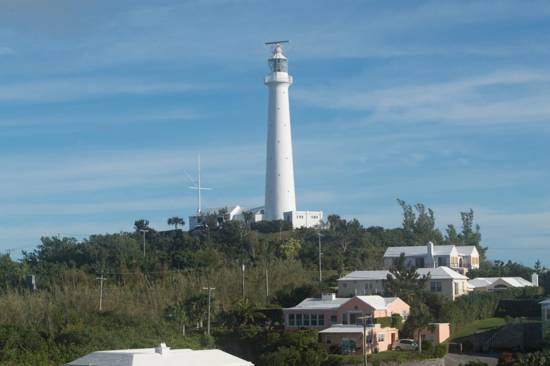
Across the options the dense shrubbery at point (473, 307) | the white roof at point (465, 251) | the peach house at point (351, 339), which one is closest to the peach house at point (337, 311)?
the peach house at point (351, 339)

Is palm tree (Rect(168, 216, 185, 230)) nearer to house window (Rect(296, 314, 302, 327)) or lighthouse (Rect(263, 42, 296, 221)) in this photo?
lighthouse (Rect(263, 42, 296, 221))

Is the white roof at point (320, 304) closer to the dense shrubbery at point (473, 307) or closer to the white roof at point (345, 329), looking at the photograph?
the white roof at point (345, 329)

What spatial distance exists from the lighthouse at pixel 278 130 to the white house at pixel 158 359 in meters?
40.3

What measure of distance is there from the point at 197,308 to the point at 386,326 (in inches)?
340

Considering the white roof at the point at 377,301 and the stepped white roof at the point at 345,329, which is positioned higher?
the white roof at the point at 377,301

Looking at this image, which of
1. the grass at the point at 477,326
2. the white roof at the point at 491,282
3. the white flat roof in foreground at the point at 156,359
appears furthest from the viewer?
the white roof at the point at 491,282

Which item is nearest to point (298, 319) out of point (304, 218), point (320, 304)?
point (320, 304)

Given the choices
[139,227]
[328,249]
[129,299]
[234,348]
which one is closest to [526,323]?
[234,348]

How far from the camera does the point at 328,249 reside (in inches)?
2640

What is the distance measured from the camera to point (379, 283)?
173 feet

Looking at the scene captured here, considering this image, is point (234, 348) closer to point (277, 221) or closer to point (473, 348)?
point (473, 348)

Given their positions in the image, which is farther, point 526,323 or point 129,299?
point 129,299

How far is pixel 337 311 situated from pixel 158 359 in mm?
14508

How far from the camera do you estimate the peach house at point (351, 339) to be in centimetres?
4128
